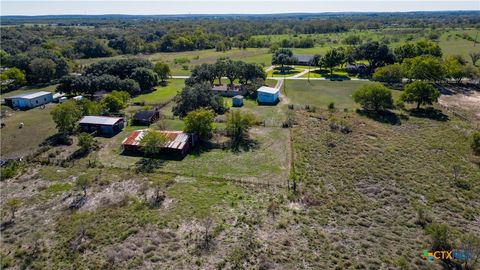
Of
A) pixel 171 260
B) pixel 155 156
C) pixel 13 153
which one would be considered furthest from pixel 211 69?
pixel 171 260

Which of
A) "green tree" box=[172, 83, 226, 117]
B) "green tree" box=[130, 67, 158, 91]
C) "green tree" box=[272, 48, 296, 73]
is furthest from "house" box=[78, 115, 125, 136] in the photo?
"green tree" box=[272, 48, 296, 73]

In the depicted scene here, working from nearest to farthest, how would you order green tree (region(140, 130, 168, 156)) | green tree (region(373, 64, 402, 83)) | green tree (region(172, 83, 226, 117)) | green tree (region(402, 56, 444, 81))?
green tree (region(140, 130, 168, 156)) < green tree (region(172, 83, 226, 117)) < green tree (region(402, 56, 444, 81)) < green tree (region(373, 64, 402, 83))

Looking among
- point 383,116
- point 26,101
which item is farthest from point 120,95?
point 383,116

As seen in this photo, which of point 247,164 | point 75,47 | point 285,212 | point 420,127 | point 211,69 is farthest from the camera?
point 75,47

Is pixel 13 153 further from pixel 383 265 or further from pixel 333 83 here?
pixel 333 83

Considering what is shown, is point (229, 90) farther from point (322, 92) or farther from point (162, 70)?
point (162, 70)

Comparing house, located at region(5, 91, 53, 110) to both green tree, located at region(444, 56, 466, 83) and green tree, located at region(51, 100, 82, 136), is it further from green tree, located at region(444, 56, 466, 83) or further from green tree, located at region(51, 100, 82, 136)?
green tree, located at region(444, 56, 466, 83)
